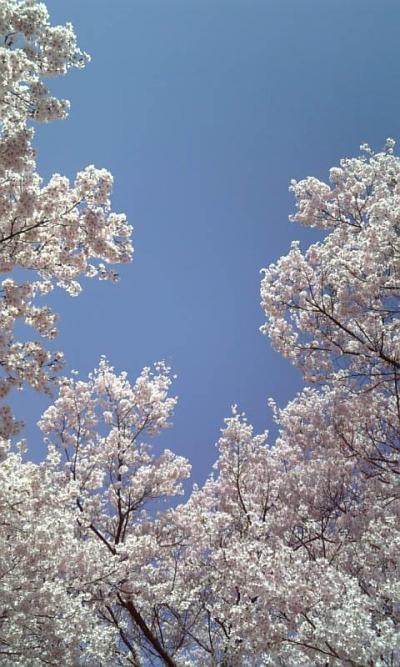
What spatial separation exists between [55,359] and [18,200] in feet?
8.38

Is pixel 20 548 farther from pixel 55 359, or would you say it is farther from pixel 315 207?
pixel 315 207

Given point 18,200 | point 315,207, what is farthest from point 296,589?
point 315,207

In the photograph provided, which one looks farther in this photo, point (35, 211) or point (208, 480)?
point (208, 480)

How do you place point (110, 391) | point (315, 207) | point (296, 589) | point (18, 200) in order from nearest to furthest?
point (18, 200) → point (296, 589) → point (315, 207) → point (110, 391)

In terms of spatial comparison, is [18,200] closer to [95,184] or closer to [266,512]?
[95,184]

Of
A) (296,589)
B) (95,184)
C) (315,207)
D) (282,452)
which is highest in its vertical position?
(315,207)

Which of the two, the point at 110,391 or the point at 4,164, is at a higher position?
the point at 110,391

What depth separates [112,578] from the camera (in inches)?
435

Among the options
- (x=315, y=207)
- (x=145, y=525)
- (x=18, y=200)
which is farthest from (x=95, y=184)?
(x=145, y=525)

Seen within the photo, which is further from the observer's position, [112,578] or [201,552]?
[201,552]

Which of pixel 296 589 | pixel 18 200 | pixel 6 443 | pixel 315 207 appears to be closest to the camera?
pixel 18 200

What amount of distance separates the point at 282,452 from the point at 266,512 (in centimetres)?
210

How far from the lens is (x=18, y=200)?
7055 mm

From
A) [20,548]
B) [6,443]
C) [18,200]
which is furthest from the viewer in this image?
[20,548]
